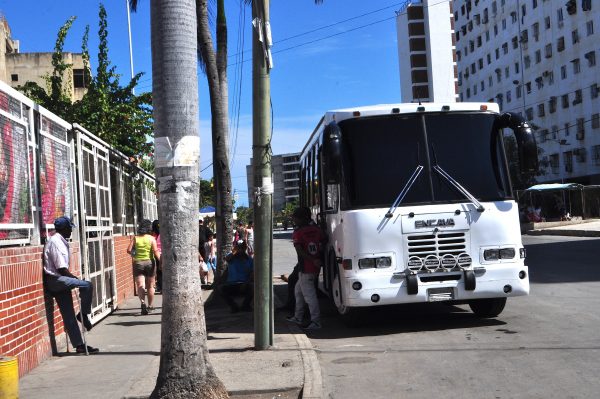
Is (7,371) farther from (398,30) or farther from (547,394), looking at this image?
(398,30)

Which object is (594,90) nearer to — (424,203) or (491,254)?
(491,254)

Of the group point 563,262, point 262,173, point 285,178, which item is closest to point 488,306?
point 262,173

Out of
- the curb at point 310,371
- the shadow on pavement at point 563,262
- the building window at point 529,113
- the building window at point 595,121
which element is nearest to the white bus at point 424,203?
the curb at point 310,371

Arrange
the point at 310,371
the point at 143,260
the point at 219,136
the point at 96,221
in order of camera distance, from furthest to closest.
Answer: the point at 219,136, the point at 143,260, the point at 96,221, the point at 310,371

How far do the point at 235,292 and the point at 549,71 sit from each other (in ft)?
207

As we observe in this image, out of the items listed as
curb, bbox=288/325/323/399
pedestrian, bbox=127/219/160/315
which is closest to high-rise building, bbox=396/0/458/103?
pedestrian, bbox=127/219/160/315

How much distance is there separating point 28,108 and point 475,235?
5921 millimetres

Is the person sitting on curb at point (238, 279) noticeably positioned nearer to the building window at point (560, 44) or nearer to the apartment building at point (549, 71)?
the apartment building at point (549, 71)

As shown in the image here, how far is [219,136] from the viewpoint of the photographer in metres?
13.9

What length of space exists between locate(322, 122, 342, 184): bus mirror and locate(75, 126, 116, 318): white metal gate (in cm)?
422

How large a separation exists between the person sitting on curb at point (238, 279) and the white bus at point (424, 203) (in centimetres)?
316

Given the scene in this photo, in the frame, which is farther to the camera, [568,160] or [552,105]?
[552,105]

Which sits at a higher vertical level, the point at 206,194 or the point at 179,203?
the point at 206,194

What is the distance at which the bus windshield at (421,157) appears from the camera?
905cm
